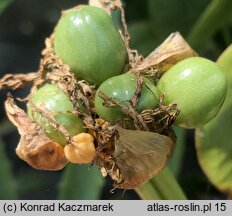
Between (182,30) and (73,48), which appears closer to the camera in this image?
(73,48)

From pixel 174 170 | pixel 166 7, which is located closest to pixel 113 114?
pixel 174 170

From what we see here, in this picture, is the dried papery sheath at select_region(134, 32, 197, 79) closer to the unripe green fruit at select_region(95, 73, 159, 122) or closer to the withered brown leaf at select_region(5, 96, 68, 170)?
the unripe green fruit at select_region(95, 73, 159, 122)

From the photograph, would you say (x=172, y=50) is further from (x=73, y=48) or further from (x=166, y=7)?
(x=166, y=7)

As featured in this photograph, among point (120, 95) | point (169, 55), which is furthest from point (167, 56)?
point (120, 95)

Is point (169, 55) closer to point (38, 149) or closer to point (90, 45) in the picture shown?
point (90, 45)

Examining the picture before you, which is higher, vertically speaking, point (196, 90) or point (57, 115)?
point (196, 90)

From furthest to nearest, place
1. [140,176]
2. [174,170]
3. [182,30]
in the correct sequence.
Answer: [182,30]
[174,170]
[140,176]
